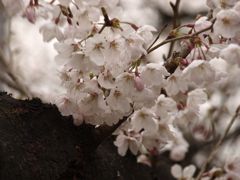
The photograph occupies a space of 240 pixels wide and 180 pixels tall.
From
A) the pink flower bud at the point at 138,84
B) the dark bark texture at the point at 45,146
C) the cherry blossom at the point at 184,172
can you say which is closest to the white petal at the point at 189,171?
the cherry blossom at the point at 184,172

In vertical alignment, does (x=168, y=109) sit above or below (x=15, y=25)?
above

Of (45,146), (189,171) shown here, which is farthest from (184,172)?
(45,146)

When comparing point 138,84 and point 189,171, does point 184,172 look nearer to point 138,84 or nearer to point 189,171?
point 189,171

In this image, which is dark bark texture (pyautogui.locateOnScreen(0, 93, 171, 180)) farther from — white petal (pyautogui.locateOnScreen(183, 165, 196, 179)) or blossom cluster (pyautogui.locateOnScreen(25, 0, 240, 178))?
white petal (pyautogui.locateOnScreen(183, 165, 196, 179))

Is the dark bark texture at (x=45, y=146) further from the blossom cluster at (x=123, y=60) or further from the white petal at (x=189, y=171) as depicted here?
the white petal at (x=189, y=171)

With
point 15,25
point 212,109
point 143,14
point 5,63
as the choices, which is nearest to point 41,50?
point 15,25

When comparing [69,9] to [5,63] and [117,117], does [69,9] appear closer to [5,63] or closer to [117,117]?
[117,117]

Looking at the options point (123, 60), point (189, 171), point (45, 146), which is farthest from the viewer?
point (189, 171)
